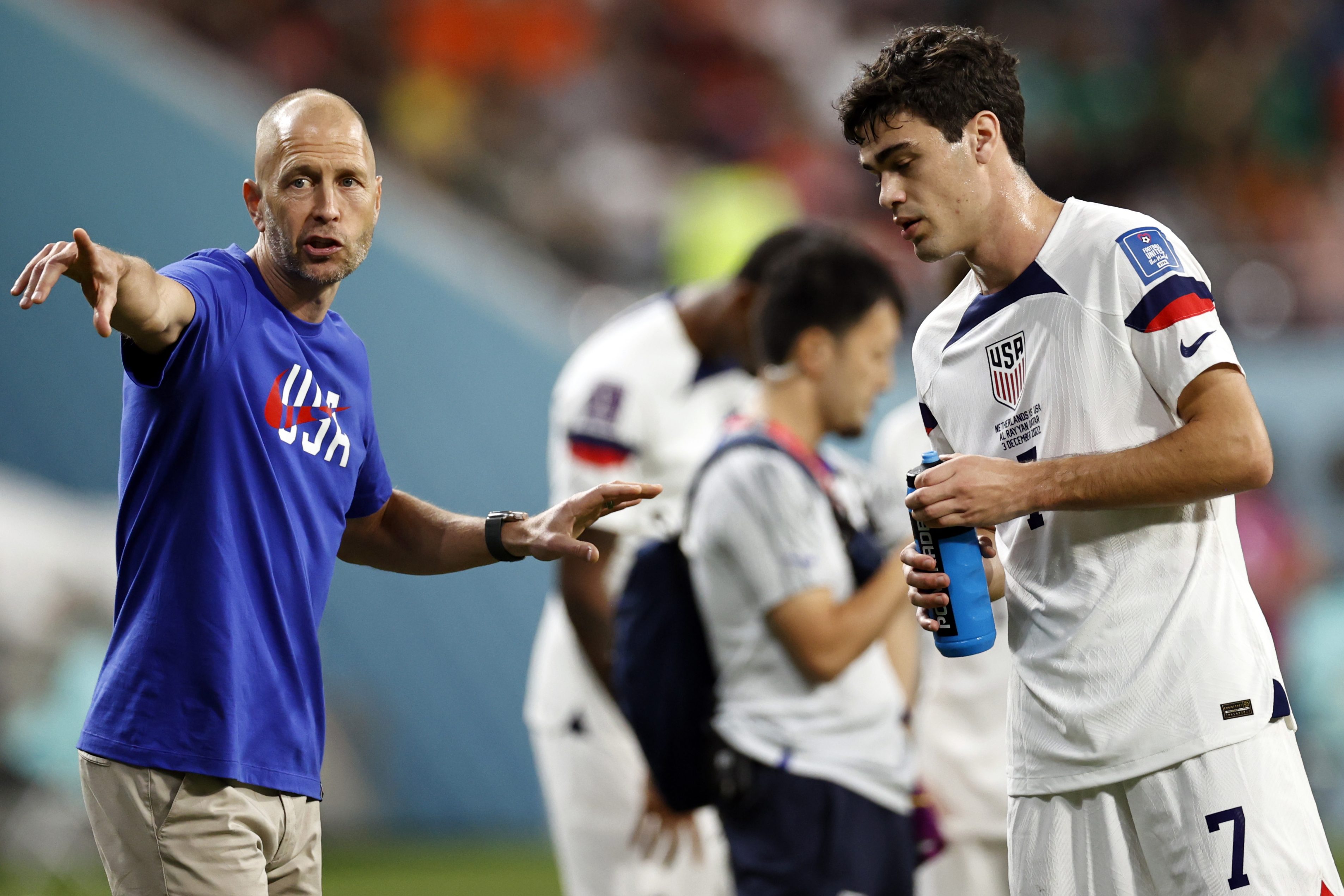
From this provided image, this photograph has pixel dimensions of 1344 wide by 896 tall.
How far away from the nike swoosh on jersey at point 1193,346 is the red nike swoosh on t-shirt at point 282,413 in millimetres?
1801

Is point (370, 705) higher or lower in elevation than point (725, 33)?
lower

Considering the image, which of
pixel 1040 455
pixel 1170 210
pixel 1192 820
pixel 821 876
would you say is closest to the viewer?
pixel 1192 820

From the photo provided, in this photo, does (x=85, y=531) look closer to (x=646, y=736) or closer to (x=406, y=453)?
(x=406, y=453)

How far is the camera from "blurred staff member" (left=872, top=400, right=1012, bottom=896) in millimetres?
4871

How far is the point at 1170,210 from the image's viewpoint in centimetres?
1269

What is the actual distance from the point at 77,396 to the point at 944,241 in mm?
8693

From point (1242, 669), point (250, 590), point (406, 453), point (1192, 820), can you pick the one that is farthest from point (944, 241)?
point (406, 453)

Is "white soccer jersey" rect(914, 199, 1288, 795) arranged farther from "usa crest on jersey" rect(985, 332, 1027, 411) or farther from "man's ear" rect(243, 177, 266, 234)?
"man's ear" rect(243, 177, 266, 234)

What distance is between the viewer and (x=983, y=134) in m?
3.21

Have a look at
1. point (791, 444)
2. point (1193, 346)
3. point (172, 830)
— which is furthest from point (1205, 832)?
point (172, 830)

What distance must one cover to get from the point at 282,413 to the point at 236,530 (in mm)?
264

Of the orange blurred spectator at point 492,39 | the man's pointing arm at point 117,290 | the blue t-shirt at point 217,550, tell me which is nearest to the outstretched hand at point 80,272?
the man's pointing arm at point 117,290

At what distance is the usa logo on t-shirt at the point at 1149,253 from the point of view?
9.80ft

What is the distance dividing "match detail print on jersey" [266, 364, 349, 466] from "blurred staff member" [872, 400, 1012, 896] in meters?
2.21
